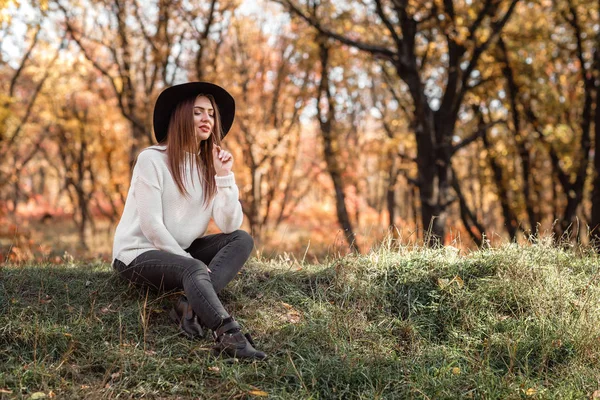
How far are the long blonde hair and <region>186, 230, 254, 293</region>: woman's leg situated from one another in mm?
308

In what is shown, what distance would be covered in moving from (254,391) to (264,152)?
9270 millimetres

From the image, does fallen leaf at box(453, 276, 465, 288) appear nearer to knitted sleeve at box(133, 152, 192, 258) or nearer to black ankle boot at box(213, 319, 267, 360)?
black ankle boot at box(213, 319, 267, 360)

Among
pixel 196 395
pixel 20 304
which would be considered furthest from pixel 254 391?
pixel 20 304

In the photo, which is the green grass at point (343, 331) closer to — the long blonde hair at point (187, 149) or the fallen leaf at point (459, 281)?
the fallen leaf at point (459, 281)

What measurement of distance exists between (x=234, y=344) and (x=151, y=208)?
1.07 metres

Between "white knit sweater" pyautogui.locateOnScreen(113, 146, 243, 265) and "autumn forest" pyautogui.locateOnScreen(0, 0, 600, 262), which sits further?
"autumn forest" pyautogui.locateOnScreen(0, 0, 600, 262)

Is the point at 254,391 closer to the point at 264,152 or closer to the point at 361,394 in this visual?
the point at 361,394

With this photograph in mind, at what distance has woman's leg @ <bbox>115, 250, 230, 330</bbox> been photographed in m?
3.24

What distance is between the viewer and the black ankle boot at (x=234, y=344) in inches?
125

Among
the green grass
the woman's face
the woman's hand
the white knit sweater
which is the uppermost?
the woman's face

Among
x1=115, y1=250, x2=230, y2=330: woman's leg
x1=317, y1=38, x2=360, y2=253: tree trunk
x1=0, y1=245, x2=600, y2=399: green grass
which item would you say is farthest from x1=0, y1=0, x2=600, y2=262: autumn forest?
x1=115, y1=250, x2=230, y2=330: woman's leg

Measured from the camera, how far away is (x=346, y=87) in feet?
42.3

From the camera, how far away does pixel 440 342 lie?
11.5 ft

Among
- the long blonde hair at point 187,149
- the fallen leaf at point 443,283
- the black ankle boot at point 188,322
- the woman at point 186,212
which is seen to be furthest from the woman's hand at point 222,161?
the fallen leaf at point 443,283
